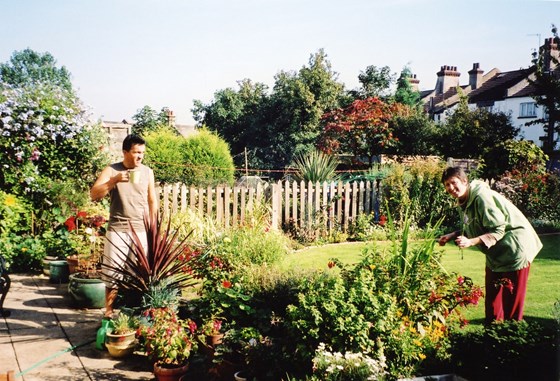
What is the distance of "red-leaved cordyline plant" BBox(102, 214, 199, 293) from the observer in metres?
4.64

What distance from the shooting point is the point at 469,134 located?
1881 centimetres

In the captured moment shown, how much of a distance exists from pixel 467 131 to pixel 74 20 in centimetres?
1714

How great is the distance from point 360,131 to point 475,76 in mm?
23410

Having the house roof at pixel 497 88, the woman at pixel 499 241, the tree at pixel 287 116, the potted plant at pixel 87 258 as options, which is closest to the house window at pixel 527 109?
the house roof at pixel 497 88

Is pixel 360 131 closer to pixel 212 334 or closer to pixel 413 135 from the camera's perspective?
pixel 413 135

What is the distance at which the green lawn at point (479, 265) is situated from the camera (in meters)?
5.57

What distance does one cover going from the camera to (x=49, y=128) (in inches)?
322

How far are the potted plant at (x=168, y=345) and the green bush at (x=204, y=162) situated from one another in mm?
9140

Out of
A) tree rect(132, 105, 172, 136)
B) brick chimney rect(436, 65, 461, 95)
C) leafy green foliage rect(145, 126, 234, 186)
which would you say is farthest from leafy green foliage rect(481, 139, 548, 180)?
brick chimney rect(436, 65, 461, 95)

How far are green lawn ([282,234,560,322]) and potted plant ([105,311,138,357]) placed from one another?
1.64 meters

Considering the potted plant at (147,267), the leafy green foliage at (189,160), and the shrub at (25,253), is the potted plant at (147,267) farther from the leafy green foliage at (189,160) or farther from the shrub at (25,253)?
the leafy green foliage at (189,160)

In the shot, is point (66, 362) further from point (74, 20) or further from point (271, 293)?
point (74, 20)

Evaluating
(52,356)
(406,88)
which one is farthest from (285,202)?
(406,88)

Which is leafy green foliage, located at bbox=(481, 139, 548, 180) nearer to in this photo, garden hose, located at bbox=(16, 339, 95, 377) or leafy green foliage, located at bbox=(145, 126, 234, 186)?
leafy green foliage, located at bbox=(145, 126, 234, 186)
